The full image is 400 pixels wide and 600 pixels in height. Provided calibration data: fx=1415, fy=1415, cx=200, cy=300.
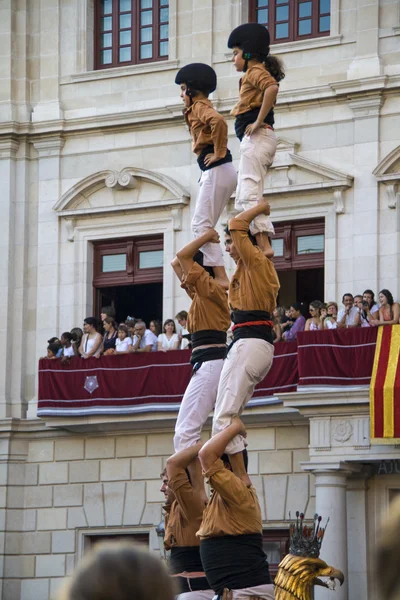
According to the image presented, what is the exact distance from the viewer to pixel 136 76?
32.1m

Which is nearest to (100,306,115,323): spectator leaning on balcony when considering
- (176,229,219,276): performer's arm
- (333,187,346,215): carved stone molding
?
(333,187,346,215): carved stone molding

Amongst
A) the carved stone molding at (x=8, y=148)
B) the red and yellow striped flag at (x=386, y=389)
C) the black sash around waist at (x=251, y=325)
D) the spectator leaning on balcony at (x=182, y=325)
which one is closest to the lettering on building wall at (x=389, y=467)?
the red and yellow striped flag at (x=386, y=389)

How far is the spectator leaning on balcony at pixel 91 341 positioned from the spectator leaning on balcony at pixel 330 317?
17.5 feet

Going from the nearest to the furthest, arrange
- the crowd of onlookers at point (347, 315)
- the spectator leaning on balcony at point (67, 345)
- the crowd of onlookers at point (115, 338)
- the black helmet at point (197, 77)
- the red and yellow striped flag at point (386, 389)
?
the black helmet at point (197, 77), the red and yellow striped flag at point (386, 389), the crowd of onlookers at point (347, 315), the crowd of onlookers at point (115, 338), the spectator leaning on balcony at point (67, 345)

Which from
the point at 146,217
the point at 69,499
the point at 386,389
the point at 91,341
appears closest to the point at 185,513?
the point at 386,389

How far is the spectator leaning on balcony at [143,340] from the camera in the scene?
29.5 m

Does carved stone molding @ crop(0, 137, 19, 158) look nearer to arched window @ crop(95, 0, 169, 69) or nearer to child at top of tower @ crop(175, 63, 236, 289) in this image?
arched window @ crop(95, 0, 169, 69)

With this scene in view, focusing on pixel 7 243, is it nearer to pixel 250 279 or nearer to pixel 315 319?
pixel 315 319

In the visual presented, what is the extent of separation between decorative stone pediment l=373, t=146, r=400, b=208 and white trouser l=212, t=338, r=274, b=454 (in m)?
17.9

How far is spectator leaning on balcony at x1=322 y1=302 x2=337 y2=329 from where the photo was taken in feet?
89.1

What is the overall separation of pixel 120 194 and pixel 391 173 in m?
6.56

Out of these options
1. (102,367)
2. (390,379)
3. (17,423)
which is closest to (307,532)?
→ (390,379)

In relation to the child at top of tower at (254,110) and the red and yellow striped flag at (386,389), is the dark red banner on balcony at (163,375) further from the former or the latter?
the child at top of tower at (254,110)

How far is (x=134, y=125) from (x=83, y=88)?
5.71ft
